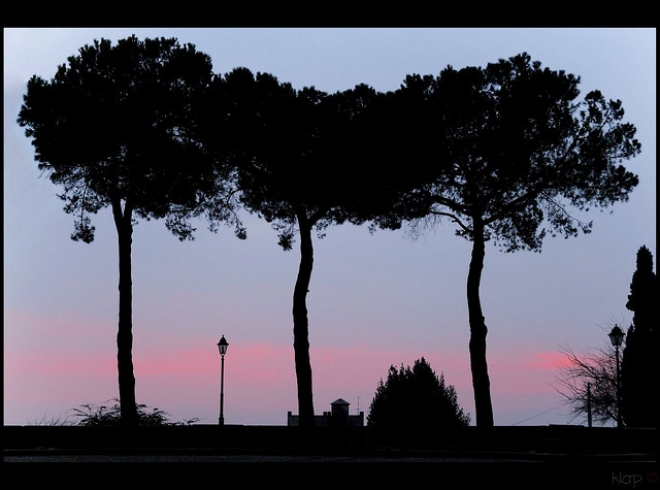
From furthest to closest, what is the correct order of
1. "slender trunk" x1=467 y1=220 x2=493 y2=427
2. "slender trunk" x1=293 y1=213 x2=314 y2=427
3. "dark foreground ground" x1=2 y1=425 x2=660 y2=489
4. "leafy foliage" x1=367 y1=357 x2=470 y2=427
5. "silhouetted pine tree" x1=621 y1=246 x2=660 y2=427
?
1. "leafy foliage" x1=367 y1=357 x2=470 y2=427
2. "silhouetted pine tree" x1=621 y1=246 x2=660 y2=427
3. "slender trunk" x1=293 y1=213 x2=314 y2=427
4. "slender trunk" x1=467 y1=220 x2=493 y2=427
5. "dark foreground ground" x1=2 y1=425 x2=660 y2=489

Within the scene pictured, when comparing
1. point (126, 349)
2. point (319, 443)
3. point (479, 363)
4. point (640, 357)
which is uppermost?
point (640, 357)

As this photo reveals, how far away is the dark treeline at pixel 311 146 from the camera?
31047mm

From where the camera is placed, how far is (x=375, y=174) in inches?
1259

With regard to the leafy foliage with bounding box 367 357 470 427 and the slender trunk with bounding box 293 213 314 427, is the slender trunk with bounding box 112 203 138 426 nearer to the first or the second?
the slender trunk with bounding box 293 213 314 427

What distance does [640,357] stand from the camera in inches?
1976

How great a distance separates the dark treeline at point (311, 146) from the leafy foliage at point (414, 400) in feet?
158

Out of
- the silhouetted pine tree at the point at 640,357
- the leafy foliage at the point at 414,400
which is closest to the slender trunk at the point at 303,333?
the silhouetted pine tree at the point at 640,357

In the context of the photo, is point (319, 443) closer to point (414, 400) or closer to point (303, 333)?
point (303, 333)

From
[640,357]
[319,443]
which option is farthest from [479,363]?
[640,357]

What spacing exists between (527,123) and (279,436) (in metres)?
12.5

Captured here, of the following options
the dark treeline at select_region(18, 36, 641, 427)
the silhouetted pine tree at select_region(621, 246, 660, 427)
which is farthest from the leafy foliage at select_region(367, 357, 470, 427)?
the dark treeline at select_region(18, 36, 641, 427)

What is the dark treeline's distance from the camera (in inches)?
1222

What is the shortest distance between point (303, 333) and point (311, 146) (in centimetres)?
622

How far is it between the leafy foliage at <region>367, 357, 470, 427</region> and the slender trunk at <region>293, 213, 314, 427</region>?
159 feet
